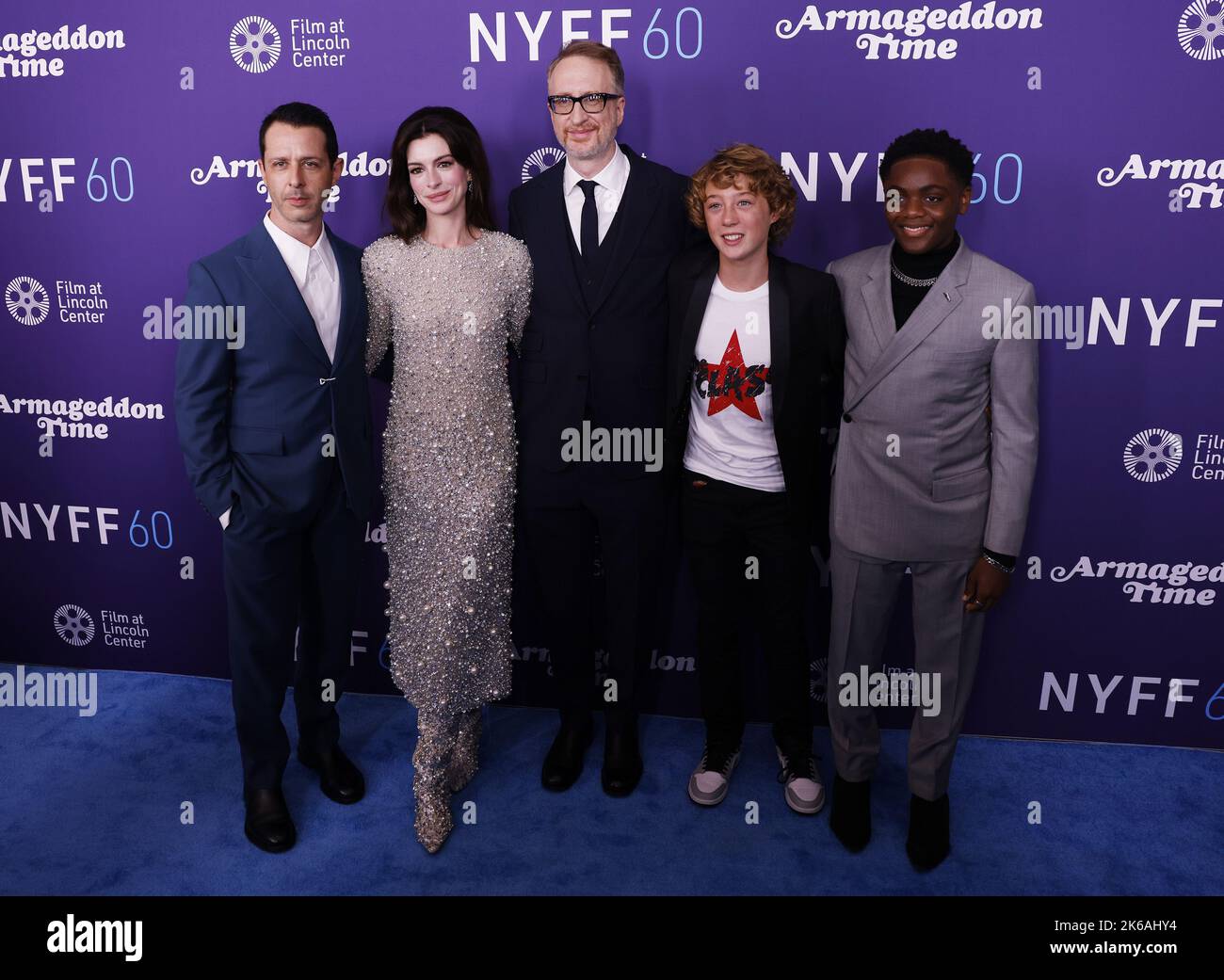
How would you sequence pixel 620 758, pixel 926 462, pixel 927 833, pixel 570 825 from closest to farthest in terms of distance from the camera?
pixel 926 462, pixel 927 833, pixel 570 825, pixel 620 758

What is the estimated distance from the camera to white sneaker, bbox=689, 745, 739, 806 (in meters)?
2.67

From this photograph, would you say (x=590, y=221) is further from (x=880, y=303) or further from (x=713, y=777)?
(x=713, y=777)

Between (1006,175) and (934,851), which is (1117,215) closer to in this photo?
(1006,175)

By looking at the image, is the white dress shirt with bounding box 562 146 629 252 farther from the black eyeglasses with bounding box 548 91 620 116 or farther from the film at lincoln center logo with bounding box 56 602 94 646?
the film at lincoln center logo with bounding box 56 602 94 646

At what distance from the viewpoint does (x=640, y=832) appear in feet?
8.43

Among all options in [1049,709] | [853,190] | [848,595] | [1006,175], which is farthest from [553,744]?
[1006,175]

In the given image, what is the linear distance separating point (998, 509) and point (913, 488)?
0.21 m

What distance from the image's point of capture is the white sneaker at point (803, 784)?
104 inches

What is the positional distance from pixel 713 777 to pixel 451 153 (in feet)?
6.35

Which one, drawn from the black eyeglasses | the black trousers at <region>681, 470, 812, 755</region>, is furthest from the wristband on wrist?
the black eyeglasses

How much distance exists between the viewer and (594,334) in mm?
2398

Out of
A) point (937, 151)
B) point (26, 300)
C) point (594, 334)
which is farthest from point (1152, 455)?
point (26, 300)

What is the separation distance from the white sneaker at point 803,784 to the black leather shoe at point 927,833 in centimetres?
28

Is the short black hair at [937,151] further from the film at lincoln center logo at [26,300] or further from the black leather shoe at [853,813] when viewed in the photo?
the film at lincoln center logo at [26,300]
